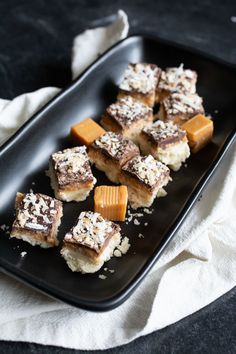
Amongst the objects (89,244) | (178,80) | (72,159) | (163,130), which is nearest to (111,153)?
(72,159)

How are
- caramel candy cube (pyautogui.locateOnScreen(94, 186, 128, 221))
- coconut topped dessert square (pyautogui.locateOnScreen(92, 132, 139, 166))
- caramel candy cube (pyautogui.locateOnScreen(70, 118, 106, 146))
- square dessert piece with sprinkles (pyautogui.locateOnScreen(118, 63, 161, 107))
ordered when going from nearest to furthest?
1. caramel candy cube (pyautogui.locateOnScreen(94, 186, 128, 221))
2. coconut topped dessert square (pyautogui.locateOnScreen(92, 132, 139, 166))
3. caramel candy cube (pyautogui.locateOnScreen(70, 118, 106, 146))
4. square dessert piece with sprinkles (pyautogui.locateOnScreen(118, 63, 161, 107))

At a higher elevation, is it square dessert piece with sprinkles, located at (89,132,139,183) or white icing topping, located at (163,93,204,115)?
white icing topping, located at (163,93,204,115)

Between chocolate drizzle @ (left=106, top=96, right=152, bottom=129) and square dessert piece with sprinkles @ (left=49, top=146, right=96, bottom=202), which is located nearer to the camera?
square dessert piece with sprinkles @ (left=49, top=146, right=96, bottom=202)

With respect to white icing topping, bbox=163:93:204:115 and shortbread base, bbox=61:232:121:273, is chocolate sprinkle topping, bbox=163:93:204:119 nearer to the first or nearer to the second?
white icing topping, bbox=163:93:204:115

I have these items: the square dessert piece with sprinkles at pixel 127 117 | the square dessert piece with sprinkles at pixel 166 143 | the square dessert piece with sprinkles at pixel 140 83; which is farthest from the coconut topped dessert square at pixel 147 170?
the square dessert piece with sprinkles at pixel 140 83

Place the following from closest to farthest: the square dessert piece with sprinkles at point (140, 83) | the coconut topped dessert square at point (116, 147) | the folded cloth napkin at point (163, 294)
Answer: the folded cloth napkin at point (163, 294), the coconut topped dessert square at point (116, 147), the square dessert piece with sprinkles at point (140, 83)

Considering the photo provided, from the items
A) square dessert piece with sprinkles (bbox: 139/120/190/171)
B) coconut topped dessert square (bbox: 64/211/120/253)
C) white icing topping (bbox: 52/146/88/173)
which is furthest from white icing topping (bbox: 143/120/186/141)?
coconut topped dessert square (bbox: 64/211/120/253)

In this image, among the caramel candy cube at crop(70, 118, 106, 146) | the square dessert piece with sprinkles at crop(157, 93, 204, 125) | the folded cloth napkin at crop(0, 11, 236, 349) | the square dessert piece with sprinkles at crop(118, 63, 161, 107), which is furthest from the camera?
the square dessert piece with sprinkles at crop(118, 63, 161, 107)

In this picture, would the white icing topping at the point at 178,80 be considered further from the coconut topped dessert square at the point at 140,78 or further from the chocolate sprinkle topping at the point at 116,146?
the chocolate sprinkle topping at the point at 116,146
